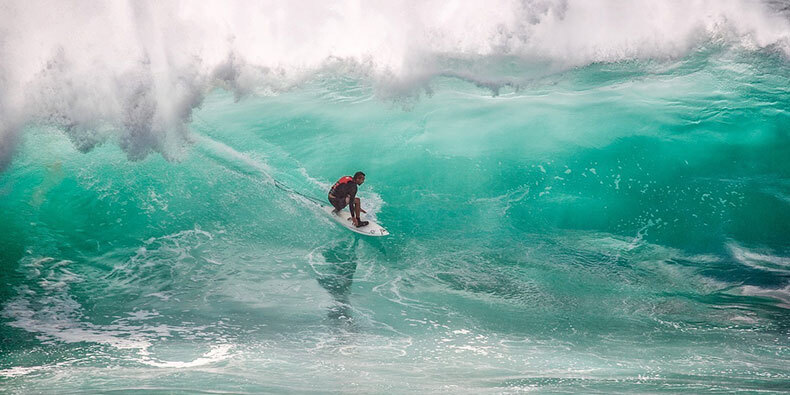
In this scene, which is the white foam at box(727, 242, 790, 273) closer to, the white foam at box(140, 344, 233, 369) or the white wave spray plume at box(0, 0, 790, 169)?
the white wave spray plume at box(0, 0, 790, 169)

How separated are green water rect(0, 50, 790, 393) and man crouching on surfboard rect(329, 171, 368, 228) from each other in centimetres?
32

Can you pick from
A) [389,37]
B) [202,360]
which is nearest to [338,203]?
[202,360]

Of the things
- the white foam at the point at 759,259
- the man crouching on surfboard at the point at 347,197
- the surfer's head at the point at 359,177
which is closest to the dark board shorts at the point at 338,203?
the man crouching on surfboard at the point at 347,197

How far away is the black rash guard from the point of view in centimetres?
847

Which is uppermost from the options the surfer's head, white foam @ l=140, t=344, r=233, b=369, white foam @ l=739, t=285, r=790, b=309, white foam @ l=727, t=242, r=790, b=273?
the surfer's head

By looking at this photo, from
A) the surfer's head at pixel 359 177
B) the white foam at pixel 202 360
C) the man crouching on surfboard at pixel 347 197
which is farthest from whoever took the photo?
the man crouching on surfboard at pixel 347 197

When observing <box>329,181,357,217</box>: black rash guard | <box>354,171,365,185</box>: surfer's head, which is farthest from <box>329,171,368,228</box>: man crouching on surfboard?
<box>354,171,365,185</box>: surfer's head

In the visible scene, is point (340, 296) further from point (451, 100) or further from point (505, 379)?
point (451, 100)

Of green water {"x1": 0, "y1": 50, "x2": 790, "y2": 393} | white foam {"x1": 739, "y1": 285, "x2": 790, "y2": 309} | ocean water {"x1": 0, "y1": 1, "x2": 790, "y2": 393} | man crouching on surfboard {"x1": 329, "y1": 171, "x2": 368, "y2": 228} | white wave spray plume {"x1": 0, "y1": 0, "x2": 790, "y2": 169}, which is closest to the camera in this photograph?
green water {"x1": 0, "y1": 50, "x2": 790, "y2": 393}

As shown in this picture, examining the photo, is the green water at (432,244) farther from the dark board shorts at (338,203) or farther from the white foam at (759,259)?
the dark board shorts at (338,203)

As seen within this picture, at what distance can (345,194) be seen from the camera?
8.60 meters

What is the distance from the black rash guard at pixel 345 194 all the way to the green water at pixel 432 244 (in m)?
0.43

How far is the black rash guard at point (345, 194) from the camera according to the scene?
8.47 m

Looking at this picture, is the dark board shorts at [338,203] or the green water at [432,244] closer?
the green water at [432,244]
